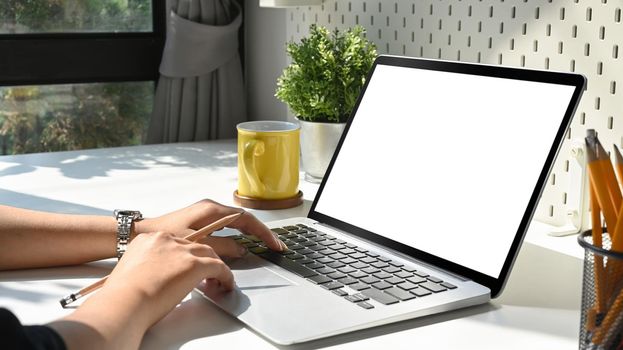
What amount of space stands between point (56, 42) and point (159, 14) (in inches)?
12.6

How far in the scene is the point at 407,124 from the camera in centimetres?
115

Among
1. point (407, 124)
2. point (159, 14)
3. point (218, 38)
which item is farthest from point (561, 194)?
point (159, 14)

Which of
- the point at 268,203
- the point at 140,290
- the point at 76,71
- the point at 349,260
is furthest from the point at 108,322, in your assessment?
the point at 76,71

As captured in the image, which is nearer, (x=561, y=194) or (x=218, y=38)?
(x=561, y=194)

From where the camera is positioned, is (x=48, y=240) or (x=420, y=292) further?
(x=48, y=240)

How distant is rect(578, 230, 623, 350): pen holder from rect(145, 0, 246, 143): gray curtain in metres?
1.74

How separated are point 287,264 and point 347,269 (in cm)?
8

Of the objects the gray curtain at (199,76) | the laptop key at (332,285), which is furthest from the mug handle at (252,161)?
the gray curtain at (199,76)

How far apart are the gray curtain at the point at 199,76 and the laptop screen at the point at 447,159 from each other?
3.82 ft

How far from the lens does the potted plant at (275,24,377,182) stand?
147 cm

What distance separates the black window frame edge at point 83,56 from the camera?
225 centimetres

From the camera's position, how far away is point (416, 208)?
1061 millimetres

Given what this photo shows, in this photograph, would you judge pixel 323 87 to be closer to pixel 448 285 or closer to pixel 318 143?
pixel 318 143

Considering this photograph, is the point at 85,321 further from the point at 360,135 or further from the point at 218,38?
the point at 218,38
